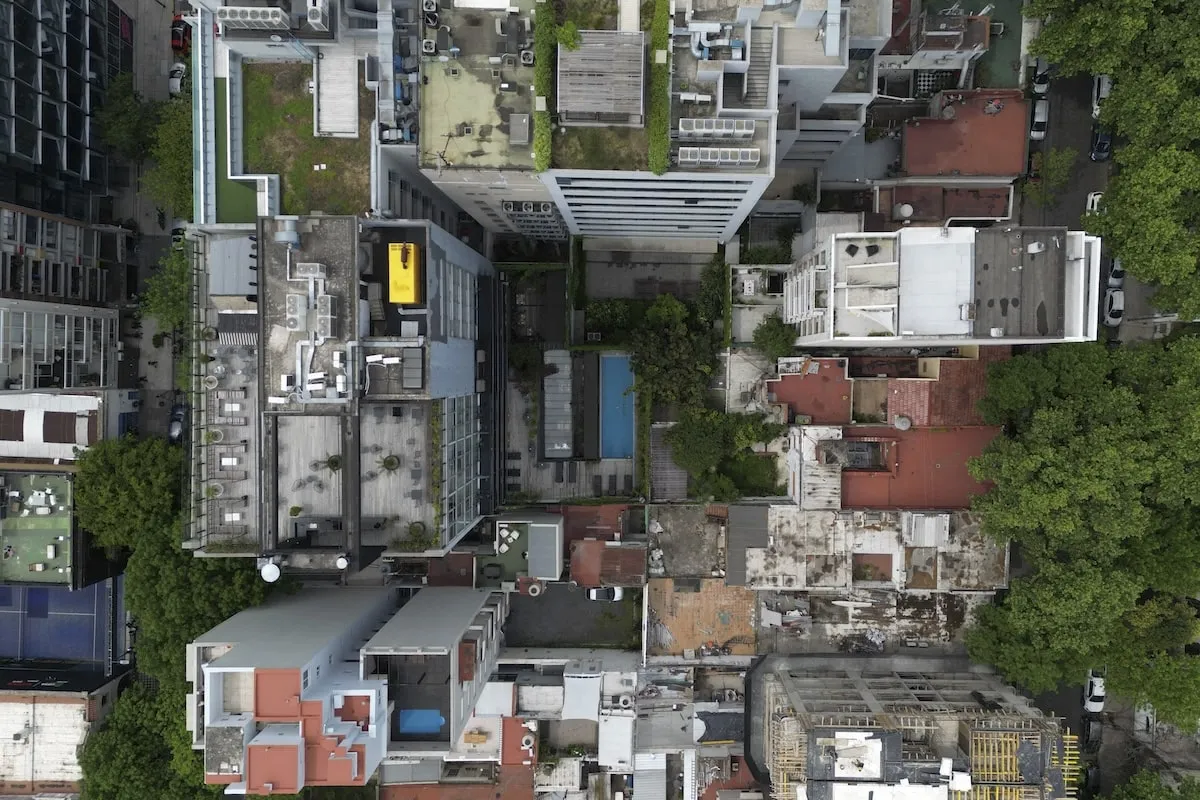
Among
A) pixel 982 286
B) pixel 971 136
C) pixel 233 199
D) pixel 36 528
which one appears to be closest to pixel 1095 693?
pixel 982 286

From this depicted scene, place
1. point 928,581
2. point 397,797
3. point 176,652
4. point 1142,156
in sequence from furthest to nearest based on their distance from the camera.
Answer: point 397,797 < point 928,581 < point 176,652 < point 1142,156

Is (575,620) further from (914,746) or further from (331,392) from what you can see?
(331,392)

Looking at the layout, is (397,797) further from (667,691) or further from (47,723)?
(47,723)

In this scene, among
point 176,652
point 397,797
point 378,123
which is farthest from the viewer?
point 397,797

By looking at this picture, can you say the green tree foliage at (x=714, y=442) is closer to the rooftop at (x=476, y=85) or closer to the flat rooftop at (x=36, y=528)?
the rooftop at (x=476, y=85)

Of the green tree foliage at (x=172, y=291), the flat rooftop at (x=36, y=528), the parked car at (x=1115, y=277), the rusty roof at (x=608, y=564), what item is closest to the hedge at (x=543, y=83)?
the rusty roof at (x=608, y=564)

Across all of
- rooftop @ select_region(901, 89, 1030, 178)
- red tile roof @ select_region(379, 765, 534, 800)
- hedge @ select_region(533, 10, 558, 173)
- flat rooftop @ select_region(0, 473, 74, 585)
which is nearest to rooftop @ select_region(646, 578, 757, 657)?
red tile roof @ select_region(379, 765, 534, 800)

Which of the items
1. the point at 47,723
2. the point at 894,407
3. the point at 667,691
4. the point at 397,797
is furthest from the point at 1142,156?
the point at 47,723
